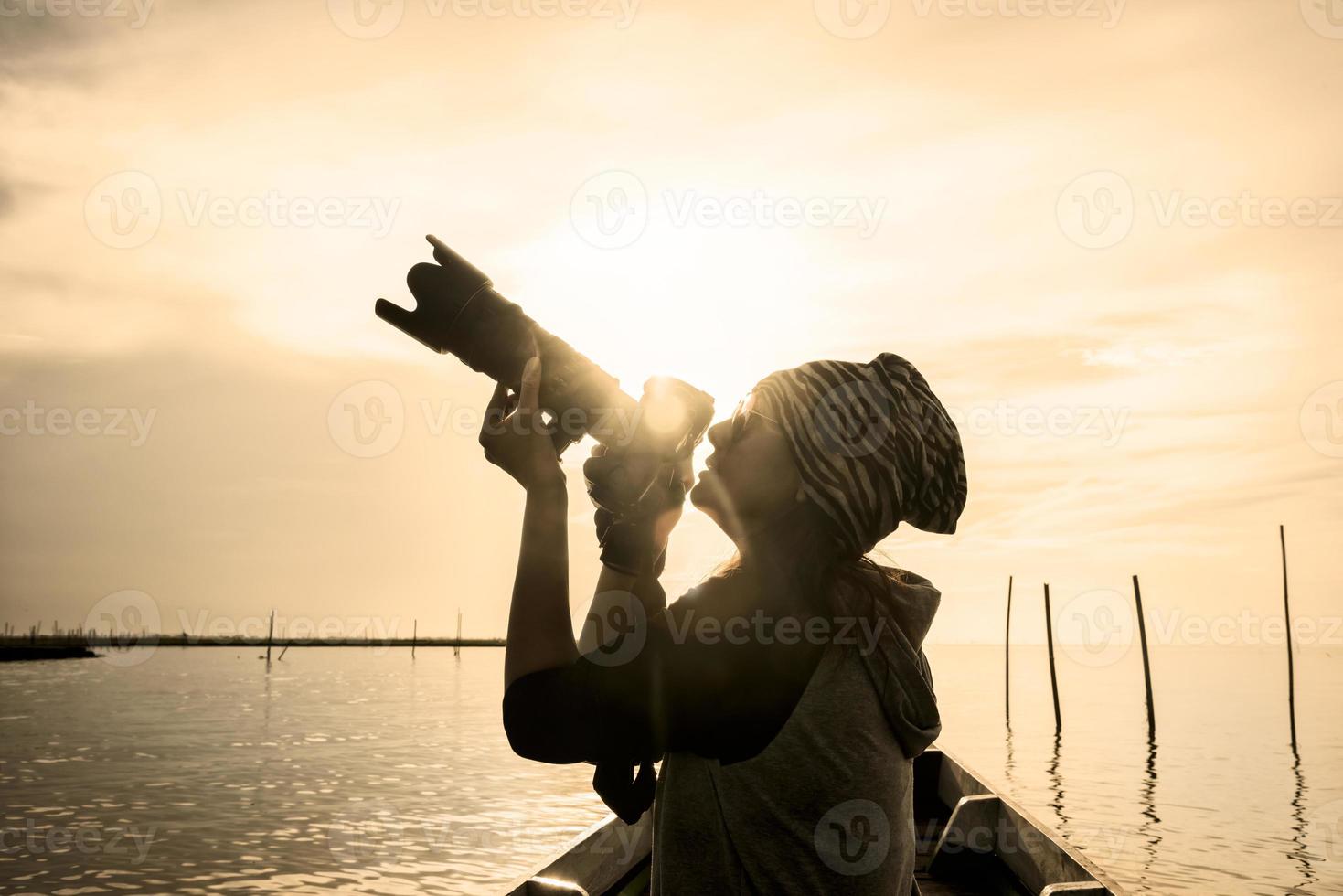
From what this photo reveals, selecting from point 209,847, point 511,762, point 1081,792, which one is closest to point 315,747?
point 511,762

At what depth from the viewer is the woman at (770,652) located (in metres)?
1.31

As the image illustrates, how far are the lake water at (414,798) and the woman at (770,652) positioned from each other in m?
18.3

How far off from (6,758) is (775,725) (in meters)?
42.0

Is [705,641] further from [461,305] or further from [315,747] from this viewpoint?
[315,747]

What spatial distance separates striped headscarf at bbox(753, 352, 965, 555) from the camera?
146cm

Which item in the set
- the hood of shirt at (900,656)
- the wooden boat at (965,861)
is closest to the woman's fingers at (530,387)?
the hood of shirt at (900,656)

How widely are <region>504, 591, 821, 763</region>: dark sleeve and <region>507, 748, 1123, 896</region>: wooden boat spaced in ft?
13.1

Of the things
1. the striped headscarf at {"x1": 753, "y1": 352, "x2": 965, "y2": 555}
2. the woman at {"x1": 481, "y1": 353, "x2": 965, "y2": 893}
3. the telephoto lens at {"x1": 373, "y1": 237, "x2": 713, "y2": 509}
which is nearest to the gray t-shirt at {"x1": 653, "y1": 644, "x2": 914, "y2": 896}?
the woman at {"x1": 481, "y1": 353, "x2": 965, "y2": 893}

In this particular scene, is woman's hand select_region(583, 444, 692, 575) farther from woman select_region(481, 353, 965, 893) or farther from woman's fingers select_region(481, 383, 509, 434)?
woman's fingers select_region(481, 383, 509, 434)

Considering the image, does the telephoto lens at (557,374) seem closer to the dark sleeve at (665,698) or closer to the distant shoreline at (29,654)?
the dark sleeve at (665,698)

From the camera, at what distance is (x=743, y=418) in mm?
1521

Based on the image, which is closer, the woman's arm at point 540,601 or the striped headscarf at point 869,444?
Answer: the woman's arm at point 540,601

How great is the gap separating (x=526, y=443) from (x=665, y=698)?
1.52 feet

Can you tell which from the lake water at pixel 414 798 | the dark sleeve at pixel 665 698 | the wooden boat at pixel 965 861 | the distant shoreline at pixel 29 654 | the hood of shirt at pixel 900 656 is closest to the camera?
the dark sleeve at pixel 665 698
